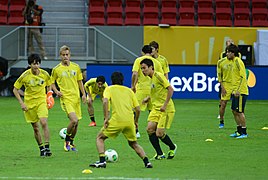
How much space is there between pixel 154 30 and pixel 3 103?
7194 mm

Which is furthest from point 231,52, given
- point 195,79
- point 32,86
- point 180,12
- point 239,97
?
point 180,12

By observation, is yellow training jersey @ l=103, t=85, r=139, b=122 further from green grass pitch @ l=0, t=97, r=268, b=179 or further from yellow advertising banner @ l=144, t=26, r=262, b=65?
yellow advertising banner @ l=144, t=26, r=262, b=65

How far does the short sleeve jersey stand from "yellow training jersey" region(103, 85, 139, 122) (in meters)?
6.06

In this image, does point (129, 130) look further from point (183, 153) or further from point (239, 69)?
point (239, 69)

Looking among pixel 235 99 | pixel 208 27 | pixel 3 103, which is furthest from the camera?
pixel 208 27

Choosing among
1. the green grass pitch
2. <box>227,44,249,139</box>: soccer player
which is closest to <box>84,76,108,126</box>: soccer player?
the green grass pitch

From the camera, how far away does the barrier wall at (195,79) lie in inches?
1181

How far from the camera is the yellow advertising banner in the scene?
106ft

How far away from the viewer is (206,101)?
98.1ft

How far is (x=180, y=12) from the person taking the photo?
33.9m

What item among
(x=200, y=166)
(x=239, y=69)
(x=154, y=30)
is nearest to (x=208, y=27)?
(x=154, y=30)

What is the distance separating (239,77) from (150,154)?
4.43 metres

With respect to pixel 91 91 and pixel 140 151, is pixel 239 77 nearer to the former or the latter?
pixel 91 91

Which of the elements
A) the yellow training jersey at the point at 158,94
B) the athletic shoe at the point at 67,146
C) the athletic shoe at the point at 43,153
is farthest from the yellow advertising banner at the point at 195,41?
the athletic shoe at the point at 43,153
